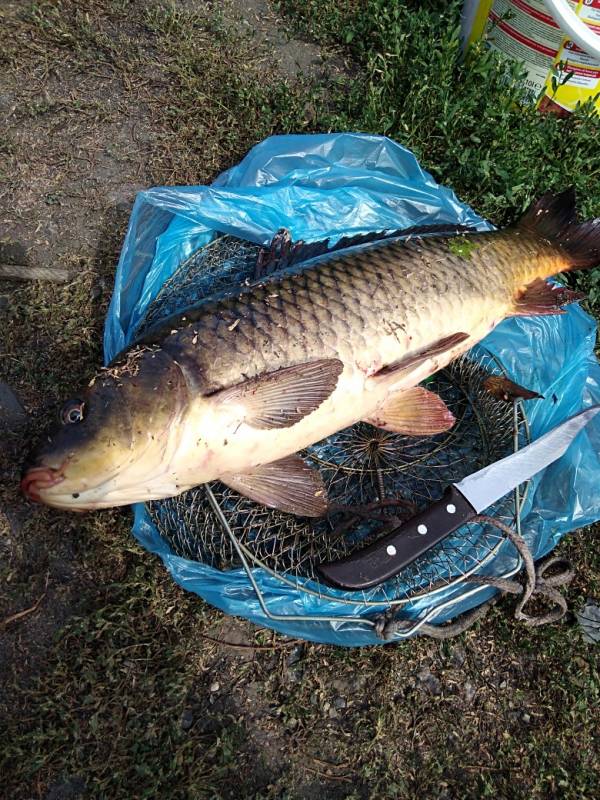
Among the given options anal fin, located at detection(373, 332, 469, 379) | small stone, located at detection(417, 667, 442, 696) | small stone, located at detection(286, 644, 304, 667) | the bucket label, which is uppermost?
the bucket label

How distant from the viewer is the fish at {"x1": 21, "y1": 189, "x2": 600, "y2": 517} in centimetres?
178

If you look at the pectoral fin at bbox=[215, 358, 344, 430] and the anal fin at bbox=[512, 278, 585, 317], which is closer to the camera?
the pectoral fin at bbox=[215, 358, 344, 430]

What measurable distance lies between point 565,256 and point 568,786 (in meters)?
2.05

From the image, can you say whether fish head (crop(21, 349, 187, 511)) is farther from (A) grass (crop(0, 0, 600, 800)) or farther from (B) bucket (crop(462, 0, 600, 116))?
(B) bucket (crop(462, 0, 600, 116))

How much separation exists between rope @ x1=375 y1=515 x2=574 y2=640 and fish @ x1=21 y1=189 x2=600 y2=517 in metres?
0.48

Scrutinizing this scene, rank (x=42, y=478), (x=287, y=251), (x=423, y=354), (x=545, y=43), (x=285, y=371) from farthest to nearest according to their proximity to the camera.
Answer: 1. (x=545, y=43)
2. (x=287, y=251)
3. (x=423, y=354)
4. (x=285, y=371)
5. (x=42, y=478)

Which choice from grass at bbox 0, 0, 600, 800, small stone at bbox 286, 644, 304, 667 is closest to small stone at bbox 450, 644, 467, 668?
grass at bbox 0, 0, 600, 800

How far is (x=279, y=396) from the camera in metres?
1.91

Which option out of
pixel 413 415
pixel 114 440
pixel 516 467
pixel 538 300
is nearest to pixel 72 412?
pixel 114 440

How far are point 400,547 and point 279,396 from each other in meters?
0.63

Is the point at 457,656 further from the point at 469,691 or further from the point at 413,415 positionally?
the point at 413,415

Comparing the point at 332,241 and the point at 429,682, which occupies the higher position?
the point at 332,241

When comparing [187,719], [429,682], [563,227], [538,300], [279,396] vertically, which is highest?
[563,227]

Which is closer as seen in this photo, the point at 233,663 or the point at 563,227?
the point at 233,663
